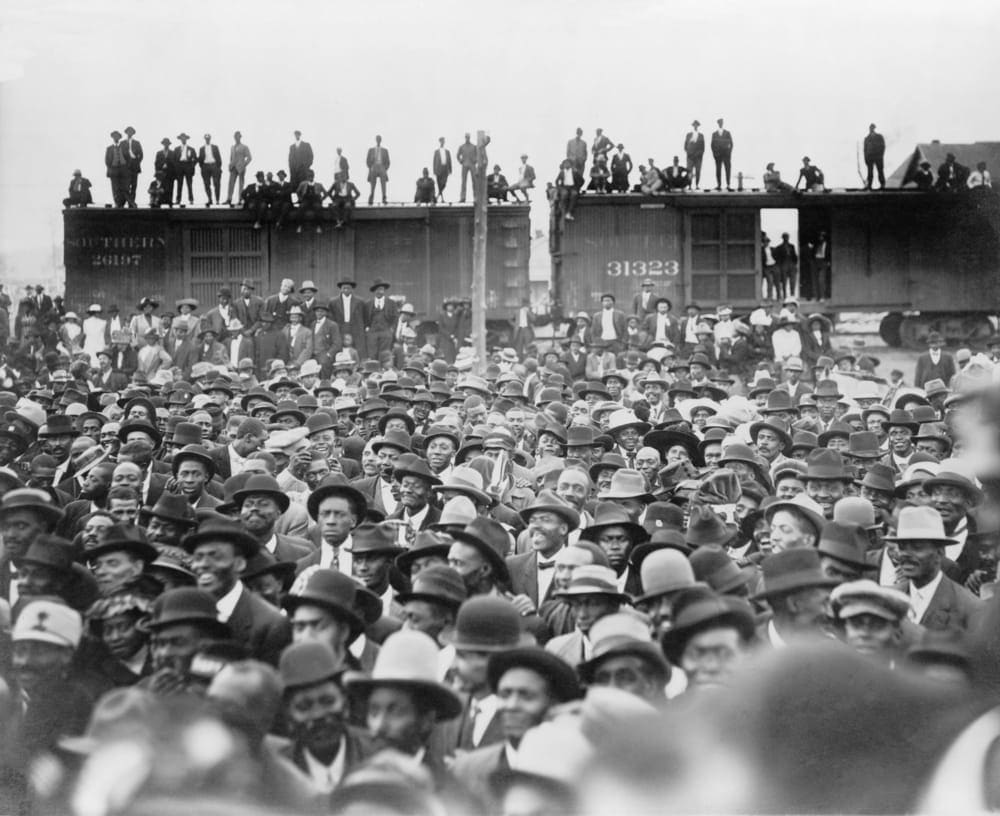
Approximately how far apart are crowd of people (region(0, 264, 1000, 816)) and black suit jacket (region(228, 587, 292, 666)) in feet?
0.06

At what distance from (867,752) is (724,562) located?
56.3 inches

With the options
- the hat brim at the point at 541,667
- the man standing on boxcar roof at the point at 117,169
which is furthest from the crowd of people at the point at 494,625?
the man standing on boxcar roof at the point at 117,169

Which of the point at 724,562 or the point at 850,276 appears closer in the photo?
the point at 724,562

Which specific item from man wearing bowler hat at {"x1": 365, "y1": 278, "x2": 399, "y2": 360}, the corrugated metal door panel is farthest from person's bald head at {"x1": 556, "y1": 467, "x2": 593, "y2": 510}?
the corrugated metal door panel

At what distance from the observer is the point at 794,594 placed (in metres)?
5.35

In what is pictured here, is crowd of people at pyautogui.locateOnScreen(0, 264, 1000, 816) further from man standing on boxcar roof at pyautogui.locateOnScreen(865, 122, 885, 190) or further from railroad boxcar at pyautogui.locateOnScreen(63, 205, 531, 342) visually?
railroad boxcar at pyautogui.locateOnScreen(63, 205, 531, 342)

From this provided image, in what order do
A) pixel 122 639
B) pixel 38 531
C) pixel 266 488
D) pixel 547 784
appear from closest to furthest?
pixel 547 784 < pixel 122 639 < pixel 38 531 < pixel 266 488

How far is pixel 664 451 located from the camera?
32.1ft

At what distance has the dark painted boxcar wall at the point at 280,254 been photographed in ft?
82.6

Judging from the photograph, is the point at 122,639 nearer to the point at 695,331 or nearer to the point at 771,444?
the point at 771,444

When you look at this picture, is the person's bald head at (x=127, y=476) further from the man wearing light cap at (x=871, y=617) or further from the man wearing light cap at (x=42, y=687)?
the man wearing light cap at (x=871, y=617)

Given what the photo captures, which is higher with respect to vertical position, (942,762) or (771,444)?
(771,444)

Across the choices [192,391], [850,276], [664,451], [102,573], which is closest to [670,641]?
[102,573]

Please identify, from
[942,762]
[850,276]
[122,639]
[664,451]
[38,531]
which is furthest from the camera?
[850,276]
